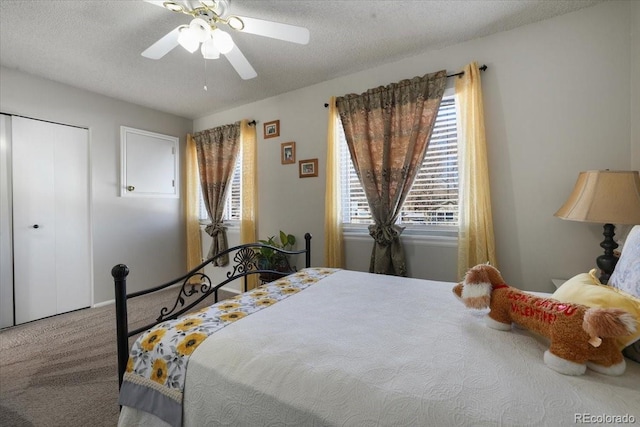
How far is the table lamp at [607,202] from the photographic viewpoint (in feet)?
4.90

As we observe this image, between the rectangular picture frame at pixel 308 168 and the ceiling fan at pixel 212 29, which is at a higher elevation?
the ceiling fan at pixel 212 29

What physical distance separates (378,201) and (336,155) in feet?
2.26

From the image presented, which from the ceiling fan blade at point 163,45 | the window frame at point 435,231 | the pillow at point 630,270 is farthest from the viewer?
the window frame at point 435,231

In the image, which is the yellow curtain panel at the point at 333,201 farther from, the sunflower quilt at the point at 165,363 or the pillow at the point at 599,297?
the pillow at the point at 599,297

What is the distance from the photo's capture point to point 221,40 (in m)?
1.66

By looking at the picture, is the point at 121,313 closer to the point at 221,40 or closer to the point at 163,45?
the point at 221,40

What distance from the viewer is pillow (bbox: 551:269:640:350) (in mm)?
798

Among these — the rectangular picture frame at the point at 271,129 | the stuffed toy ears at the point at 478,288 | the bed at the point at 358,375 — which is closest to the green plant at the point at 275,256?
the rectangular picture frame at the point at 271,129

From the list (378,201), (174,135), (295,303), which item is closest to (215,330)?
(295,303)

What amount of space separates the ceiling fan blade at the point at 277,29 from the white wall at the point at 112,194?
2738mm

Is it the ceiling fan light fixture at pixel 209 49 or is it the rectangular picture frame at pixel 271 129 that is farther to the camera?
the rectangular picture frame at pixel 271 129

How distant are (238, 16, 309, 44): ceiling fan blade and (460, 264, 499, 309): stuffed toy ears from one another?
5.30ft

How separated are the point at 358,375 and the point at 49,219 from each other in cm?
376

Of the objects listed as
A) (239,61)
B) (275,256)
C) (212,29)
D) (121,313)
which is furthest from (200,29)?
(275,256)
